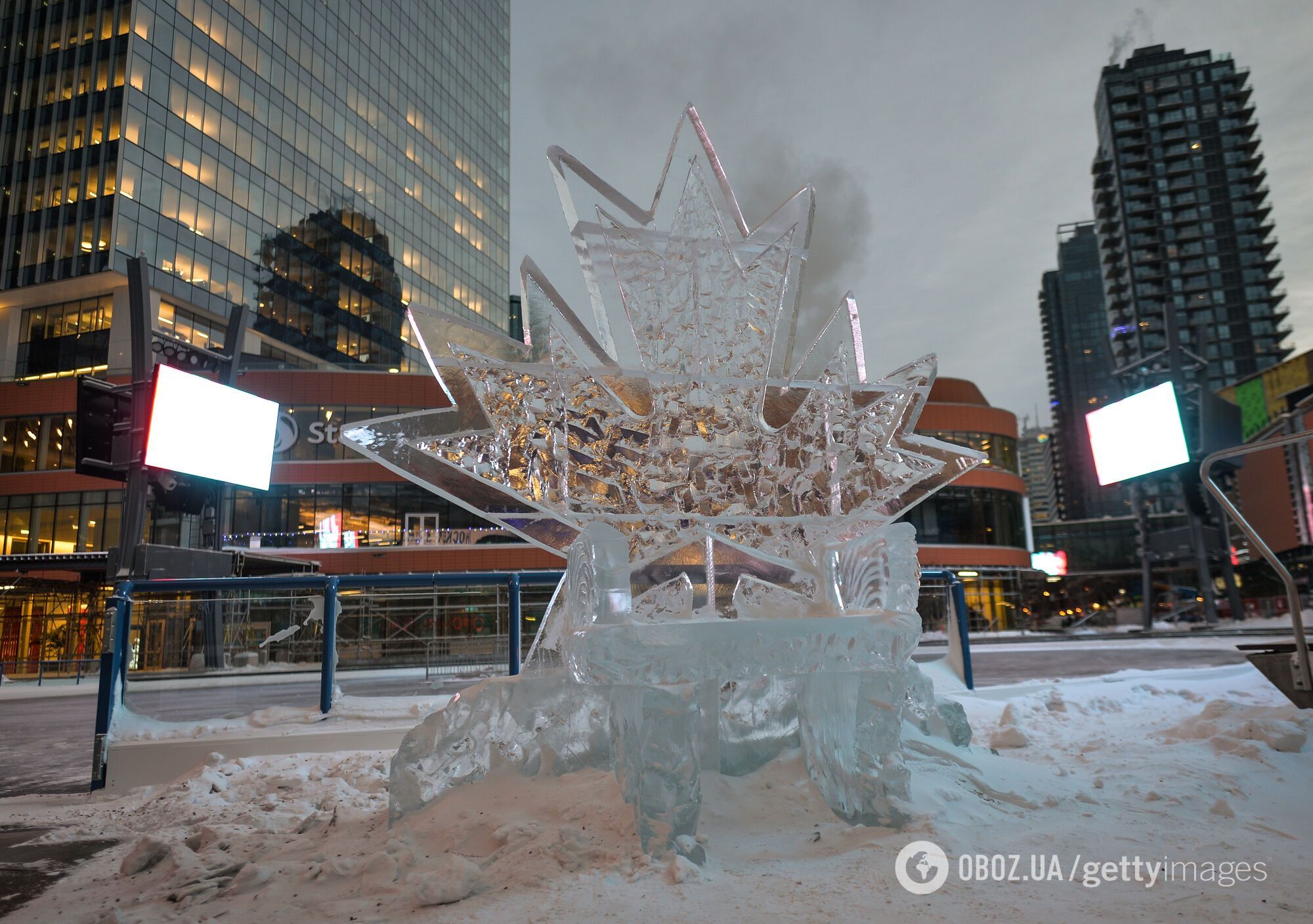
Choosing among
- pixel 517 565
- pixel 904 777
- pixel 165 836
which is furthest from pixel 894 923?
pixel 517 565

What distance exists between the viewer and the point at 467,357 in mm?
4438

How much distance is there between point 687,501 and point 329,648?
452 centimetres

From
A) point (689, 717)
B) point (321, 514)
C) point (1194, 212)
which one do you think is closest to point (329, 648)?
point (689, 717)

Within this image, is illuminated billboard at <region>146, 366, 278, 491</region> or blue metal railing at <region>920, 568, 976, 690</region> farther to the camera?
illuminated billboard at <region>146, 366, 278, 491</region>

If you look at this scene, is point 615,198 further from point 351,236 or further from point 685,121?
point 351,236

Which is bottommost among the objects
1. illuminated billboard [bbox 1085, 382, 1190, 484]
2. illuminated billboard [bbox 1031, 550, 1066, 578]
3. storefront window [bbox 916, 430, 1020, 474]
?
illuminated billboard [bbox 1031, 550, 1066, 578]

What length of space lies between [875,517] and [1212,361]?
84048 millimetres

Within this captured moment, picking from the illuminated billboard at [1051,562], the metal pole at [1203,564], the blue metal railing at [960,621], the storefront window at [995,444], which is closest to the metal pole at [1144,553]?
the metal pole at [1203,564]

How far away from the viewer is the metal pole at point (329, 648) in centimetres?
745

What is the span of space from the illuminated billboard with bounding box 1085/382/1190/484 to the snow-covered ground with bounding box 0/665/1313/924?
21.5 metres

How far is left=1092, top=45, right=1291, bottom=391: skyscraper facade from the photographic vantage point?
71.9m

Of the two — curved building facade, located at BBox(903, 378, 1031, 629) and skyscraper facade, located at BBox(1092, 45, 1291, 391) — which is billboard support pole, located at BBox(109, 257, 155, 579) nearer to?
curved building facade, located at BBox(903, 378, 1031, 629)

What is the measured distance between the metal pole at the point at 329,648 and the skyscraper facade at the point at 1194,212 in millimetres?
76439

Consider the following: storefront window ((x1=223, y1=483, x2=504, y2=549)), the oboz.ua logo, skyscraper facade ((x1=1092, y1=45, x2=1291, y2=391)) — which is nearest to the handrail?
the oboz.ua logo
